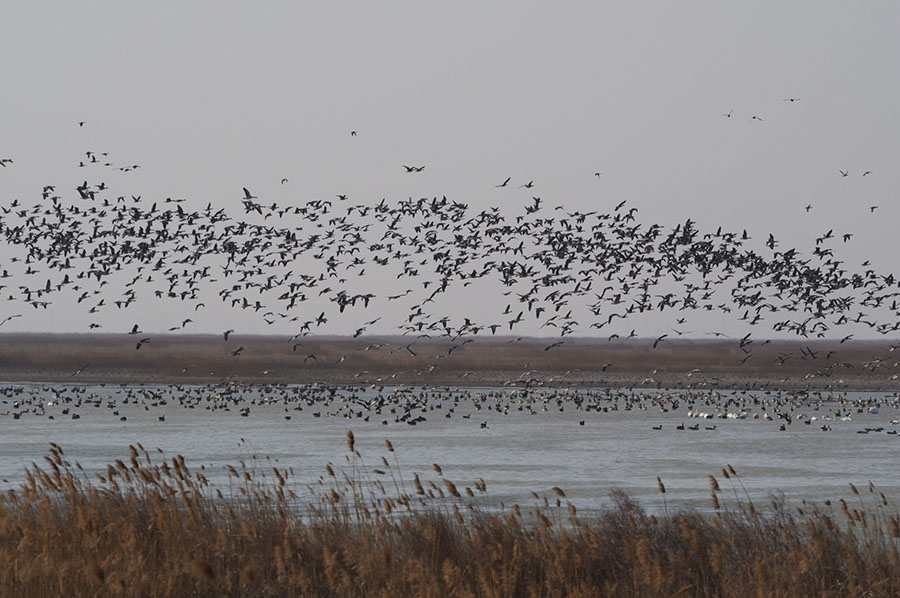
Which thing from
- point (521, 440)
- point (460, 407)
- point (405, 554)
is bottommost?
point (521, 440)

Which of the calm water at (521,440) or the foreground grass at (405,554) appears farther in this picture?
the calm water at (521,440)

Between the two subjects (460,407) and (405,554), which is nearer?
(405,554)

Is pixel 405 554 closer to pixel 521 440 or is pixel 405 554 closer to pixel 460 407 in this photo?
pixel 521 440

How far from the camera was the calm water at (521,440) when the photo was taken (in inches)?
1310

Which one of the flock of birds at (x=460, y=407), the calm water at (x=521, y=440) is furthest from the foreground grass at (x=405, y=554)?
the flock of birds at (x=460, y=407)

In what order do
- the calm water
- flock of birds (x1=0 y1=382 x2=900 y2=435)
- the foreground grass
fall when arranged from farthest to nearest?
flock of birds (x1=0 y1=382 x2=900 y2=435) → the calm water → the foreground grass

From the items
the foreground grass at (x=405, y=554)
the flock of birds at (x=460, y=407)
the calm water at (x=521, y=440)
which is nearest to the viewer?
the foreground grass at (x=405, y=554)

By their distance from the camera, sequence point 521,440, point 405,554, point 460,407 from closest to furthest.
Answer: point 405,554 → point 521,440 → point 460,407

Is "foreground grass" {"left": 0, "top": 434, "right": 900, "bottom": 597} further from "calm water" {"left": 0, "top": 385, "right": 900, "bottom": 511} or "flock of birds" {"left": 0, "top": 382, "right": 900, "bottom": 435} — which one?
"flock of birds" {"left": 0, "top": 382, "right": 900, "bottom": 435}

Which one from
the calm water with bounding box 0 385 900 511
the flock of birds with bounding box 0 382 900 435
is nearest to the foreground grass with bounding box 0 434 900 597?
the calm water with bounding box 0 385 900 511

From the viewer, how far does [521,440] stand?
156ft

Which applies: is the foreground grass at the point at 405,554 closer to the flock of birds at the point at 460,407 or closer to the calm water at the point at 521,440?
the calm water at the point at 521,440

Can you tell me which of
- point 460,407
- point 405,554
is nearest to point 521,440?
point 460,407

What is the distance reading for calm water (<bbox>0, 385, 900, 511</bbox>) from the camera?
33.3m
